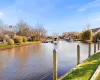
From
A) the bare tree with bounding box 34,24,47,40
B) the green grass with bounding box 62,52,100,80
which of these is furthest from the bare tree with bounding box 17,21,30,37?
the green grass with bounding box 62,52,100,80

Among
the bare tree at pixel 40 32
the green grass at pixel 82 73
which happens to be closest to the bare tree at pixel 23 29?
the bare tree at pixel 40 32

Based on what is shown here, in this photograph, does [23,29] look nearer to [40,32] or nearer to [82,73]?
[40,32]

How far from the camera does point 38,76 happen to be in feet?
24.7

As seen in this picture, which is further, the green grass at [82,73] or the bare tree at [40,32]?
the bare tree at [40,32]

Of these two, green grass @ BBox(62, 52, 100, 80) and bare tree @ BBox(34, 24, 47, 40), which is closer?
green grass @ BBox(62, 52, 100, 80)

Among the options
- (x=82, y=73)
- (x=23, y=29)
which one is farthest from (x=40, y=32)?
(x=82, y=73)

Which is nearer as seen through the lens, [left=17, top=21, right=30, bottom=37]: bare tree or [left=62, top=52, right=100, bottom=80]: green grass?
[left=62, top=52, right=100, bottom=80]: green grass

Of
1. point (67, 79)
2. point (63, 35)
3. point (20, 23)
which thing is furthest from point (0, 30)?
point (63, 35)

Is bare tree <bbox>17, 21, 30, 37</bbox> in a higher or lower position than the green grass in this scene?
higher

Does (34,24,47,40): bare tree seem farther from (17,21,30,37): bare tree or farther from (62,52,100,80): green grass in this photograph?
(62,52,100,80): green grass

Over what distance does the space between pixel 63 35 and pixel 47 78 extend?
63.2 meters

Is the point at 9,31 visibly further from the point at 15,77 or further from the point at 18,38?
the point at 15,77

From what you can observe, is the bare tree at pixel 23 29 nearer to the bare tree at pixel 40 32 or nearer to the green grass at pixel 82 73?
the bare tree at pixel 40 32

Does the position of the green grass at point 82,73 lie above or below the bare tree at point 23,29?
below
